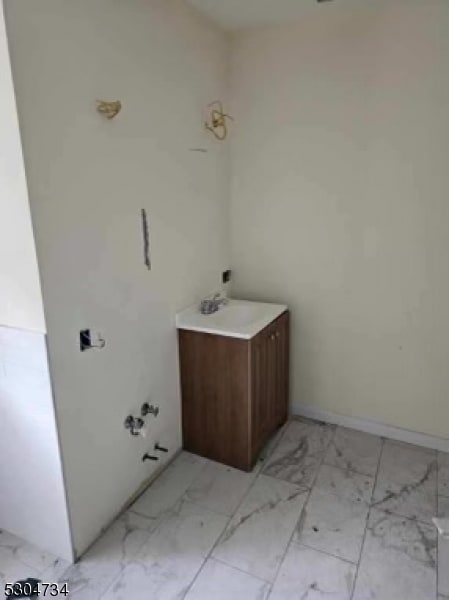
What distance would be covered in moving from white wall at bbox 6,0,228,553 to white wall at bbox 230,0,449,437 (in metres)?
0.37

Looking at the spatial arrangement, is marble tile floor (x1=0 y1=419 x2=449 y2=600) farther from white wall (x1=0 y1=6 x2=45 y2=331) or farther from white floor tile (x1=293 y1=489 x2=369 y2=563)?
white wall (x1=0 y1=6 x2=45 y2=331)

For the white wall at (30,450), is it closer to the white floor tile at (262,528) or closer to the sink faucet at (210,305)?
the white floor tile at (262,528)

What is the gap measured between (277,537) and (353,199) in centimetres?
188

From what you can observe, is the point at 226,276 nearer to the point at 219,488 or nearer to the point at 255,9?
the point at 219,488

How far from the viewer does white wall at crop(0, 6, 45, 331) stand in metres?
1.37

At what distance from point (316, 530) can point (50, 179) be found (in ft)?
6.37

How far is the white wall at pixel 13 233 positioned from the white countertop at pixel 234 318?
94 cm

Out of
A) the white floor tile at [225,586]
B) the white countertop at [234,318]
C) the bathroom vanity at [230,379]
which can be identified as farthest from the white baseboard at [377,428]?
the white floor tile at [225,586]

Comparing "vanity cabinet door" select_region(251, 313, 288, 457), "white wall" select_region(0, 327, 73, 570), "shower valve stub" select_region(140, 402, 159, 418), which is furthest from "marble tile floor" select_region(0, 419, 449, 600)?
"shower valve stub" select_region(140, 402, 159, 418)

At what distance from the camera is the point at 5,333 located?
1.63 m

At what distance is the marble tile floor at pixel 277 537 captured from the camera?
66.6 inches

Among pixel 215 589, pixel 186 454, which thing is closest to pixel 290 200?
pixel 186 454

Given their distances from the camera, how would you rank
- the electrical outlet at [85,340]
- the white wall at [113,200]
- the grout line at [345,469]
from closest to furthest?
1. the white wall at [113,200]
2. the electrical outlet at [85,340]
3. the grout line at [345,469]

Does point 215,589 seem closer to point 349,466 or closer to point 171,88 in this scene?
point 349,466
